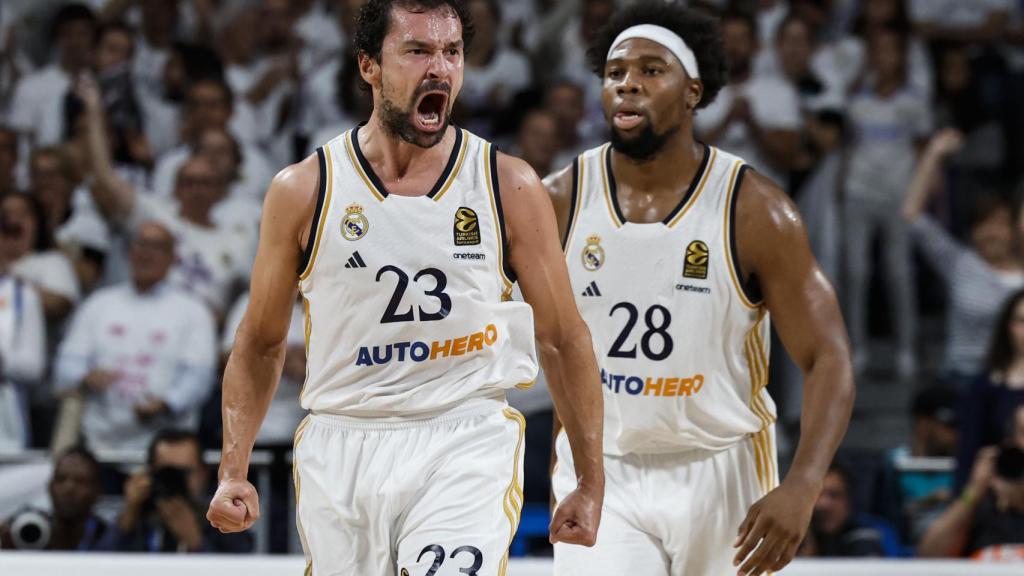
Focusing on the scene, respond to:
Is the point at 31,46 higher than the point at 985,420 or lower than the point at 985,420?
higher

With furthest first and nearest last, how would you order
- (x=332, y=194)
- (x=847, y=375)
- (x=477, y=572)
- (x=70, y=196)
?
1. (x=70, y=196)
2. (x=847, y=375)
3. (x=332, y=194)
4. (x=477, y=572)

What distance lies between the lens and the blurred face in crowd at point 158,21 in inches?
378

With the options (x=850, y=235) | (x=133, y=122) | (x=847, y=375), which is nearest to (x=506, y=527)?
(x=847, y=375)

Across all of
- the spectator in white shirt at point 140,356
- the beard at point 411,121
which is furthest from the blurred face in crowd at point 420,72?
the spectator in white shirt at point 140,356

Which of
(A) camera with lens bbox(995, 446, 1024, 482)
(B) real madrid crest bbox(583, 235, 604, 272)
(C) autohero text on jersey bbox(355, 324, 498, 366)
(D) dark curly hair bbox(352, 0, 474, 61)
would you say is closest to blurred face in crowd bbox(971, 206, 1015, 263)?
(A) camera with lens bbox(995, 446, 1024, 482)

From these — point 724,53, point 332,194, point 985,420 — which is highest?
point 724,53

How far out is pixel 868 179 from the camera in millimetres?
8641

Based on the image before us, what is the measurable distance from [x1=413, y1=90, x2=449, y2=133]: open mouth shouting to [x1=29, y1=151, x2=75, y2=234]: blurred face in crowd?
5241mm

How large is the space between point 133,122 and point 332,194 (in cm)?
572

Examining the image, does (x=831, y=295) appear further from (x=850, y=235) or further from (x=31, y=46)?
(x=31, y=46)

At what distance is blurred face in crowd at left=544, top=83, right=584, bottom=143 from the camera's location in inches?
338

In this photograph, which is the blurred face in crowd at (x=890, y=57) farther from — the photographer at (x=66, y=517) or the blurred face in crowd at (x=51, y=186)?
the photographer at (x=66, y=517)

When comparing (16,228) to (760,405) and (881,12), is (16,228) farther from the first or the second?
(881,12)

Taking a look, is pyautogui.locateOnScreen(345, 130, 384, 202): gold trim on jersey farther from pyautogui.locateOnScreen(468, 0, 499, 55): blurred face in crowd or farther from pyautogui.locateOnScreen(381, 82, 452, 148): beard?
pyautogui.locateOnScreen(468, 0, 499, 55): blurred face in crowd
